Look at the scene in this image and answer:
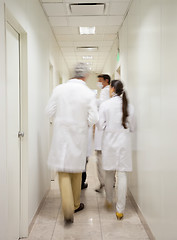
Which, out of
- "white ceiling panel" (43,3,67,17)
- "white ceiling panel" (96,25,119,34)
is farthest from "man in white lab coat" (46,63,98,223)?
"white ceiling panel" (96,25,119,34)

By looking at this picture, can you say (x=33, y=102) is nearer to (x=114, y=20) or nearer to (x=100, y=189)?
(x=100, y=189)

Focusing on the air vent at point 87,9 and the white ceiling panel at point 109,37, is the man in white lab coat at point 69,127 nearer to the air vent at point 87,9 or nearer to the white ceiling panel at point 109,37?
the air vent at point 87,9

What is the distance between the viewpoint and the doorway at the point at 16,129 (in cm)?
222

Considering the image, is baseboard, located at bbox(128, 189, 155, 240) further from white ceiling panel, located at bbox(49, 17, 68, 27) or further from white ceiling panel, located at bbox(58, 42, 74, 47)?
white ceiling panel, located at bbox(58, 42, 74, 47)

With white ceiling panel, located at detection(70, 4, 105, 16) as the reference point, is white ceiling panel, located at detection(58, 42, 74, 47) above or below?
above

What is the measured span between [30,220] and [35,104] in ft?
4.13

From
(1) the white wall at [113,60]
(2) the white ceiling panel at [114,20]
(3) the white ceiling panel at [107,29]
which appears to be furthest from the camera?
(1) the white wall at [113,60]

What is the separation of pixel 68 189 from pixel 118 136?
2.67 ft

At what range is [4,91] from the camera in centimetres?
184

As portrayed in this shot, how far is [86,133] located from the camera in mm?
2889

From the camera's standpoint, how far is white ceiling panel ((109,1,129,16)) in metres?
3.55

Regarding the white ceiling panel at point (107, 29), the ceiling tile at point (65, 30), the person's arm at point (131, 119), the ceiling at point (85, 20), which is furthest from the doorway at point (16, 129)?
the white ceiling panel at point (107, 29)

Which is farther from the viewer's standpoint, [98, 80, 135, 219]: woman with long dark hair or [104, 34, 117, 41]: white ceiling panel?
[104, 34, 117, 41]: white ceiling panel

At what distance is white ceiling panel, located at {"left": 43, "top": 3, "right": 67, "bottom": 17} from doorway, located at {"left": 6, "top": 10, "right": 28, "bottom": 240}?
1232 millimetres
